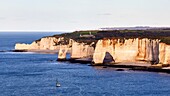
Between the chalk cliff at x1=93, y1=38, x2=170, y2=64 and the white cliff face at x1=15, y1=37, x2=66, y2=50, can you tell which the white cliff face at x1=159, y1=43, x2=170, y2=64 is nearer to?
the chalk cliff at x1=93, y1=38, x2=170, y2=64

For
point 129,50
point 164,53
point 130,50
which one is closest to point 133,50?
point 130,50

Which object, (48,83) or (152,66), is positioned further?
(152,66)

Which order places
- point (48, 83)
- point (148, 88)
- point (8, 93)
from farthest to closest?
point (48, 83) < point (148, 88) < point (8, 93)

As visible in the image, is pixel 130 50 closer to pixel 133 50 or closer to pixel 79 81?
pixel 133 50

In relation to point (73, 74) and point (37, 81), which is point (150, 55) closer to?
point (73, 74)

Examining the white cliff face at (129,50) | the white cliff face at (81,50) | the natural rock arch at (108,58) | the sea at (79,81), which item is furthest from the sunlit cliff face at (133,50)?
the white cliff face at (81,50)

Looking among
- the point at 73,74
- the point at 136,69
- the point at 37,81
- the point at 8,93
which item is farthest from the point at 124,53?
the point at 8,93

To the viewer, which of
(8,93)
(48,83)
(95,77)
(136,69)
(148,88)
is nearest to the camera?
(8,93)
